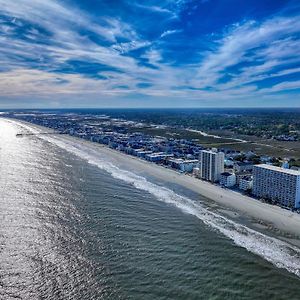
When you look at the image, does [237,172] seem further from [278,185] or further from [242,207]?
[242,207]

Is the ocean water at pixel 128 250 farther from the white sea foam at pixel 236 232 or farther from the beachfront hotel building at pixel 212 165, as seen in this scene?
the beachfront hotel building at pixel 212 165

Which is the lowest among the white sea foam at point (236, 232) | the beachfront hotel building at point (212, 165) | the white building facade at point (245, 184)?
the white sea foam at point (236, 232)

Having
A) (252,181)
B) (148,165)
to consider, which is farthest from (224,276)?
(148,165)

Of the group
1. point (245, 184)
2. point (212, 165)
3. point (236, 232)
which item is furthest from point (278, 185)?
point (236, 232)

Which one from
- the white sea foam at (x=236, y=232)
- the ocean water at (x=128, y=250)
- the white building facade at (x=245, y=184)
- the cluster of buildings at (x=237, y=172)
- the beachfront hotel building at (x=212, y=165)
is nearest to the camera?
the ocean water at (x=128, y=250)

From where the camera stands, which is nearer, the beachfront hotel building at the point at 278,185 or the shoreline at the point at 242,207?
the shoreline at the point at 242,207

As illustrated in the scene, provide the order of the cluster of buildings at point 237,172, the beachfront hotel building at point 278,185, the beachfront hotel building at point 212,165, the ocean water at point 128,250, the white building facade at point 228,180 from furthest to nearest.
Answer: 1. the beachfront hotel building at point 212,165
2. the white building facade at point 228,180
3. the cluster of buildings at point 237,172
4. the beachfront hotel building at point 278,185
5. the ocean water at point 128,250

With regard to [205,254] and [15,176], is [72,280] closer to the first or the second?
[205,254]

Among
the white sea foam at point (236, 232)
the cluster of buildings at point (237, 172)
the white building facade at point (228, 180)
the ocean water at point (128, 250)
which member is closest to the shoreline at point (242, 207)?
the white sea foam at point (236, 232)
